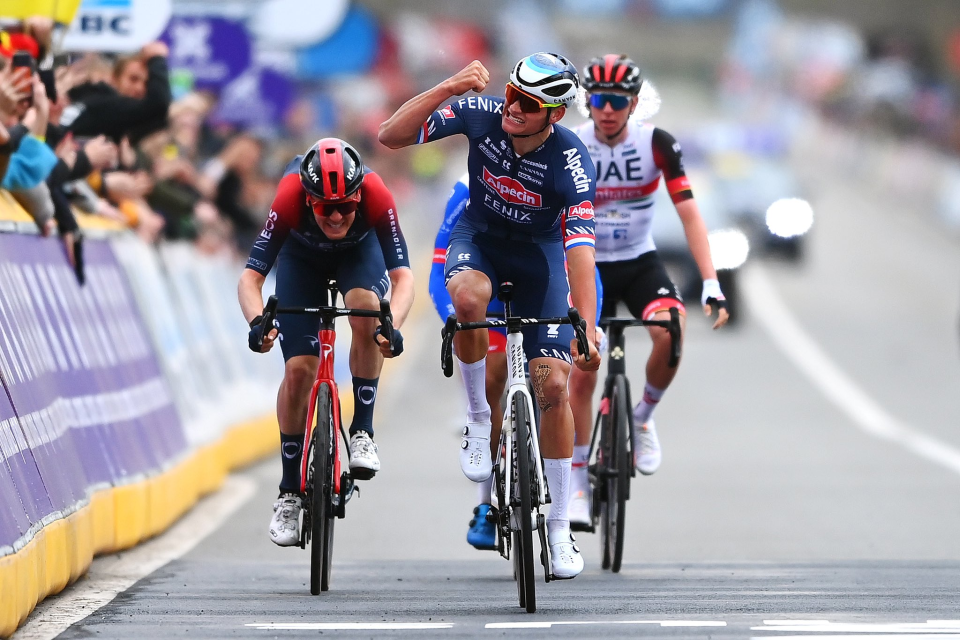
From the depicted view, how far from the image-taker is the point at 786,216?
39562 mm

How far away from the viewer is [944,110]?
5875 centimetres

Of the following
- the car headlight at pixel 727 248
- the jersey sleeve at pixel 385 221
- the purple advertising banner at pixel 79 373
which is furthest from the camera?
the car headlight at pixel 727 248

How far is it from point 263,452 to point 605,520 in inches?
300

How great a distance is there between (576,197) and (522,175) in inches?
10.7

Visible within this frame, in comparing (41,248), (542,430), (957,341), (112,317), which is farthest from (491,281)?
(957,341)

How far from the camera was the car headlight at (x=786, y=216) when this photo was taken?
128 ft

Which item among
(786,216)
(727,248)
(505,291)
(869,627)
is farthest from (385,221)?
(786,216)

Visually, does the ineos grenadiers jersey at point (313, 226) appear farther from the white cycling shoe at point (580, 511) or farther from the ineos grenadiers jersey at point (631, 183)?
the white cycling shoe at point (580, 511)

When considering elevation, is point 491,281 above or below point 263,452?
above

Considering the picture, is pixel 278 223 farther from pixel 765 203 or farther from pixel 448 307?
pixel 765 203

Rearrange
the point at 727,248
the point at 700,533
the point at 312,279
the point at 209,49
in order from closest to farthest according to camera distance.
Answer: the point at 312,279, the point at 700,533, the point at 209,49, the point at 727,248

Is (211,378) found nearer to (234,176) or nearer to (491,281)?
(234,176)

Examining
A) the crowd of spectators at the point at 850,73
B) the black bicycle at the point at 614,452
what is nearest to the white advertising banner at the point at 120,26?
the black bicycle at the point at 614,452

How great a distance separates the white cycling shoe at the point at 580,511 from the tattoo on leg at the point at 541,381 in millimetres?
1641
